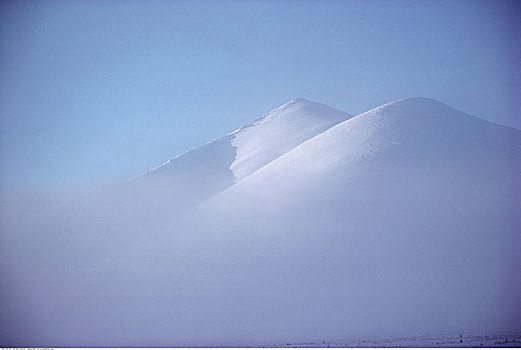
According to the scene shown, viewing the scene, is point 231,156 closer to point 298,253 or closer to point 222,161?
point 222,161

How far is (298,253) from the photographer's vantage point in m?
6.70

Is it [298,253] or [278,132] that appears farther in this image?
[278,132]

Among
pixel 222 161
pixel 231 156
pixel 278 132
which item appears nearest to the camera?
pixel 222 161

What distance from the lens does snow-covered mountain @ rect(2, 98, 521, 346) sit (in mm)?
6277

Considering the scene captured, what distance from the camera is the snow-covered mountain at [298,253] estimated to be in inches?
247

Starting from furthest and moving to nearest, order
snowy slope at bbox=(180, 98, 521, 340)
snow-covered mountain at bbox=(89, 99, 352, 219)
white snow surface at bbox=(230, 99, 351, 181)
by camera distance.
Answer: white snow surface at bbox=(230, 99, 351, 181) < snow-covered mountain at bbox=(89, 99, 352, 219) < snowy slope at bbox=(180, 98, 521, 340)

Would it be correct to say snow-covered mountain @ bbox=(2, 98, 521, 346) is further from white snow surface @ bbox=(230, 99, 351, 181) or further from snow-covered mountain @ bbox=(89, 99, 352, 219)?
white snow surface @ bbox=(230, 99, 351, 181)

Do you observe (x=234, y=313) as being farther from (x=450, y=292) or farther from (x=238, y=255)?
(x=450, y=292)

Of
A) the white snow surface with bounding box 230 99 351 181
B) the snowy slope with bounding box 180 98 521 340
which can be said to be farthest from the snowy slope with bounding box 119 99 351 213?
the snowy slope with bounding box 180 98 521 340

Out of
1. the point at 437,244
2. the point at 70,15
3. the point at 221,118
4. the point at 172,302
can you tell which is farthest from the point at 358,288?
the point at 70,15

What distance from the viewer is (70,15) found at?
733 cm

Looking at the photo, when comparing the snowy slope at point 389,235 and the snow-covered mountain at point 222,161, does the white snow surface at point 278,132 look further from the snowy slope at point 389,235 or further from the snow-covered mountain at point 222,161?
the snowy slope at point 389,235

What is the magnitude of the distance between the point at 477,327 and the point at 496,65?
3.07 m

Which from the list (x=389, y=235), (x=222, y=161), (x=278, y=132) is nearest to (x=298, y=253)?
(x=389, y=235)
